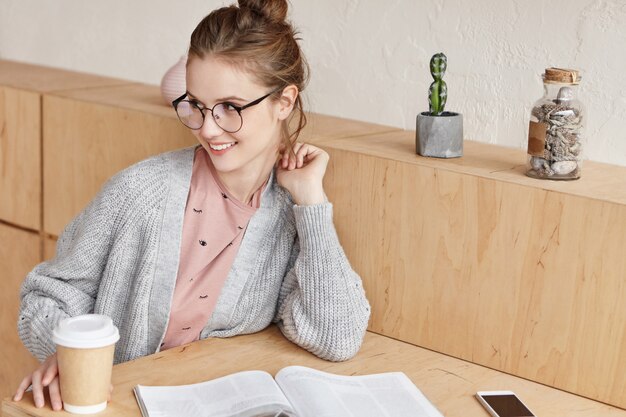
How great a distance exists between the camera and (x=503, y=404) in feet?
5.41

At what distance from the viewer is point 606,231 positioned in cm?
164

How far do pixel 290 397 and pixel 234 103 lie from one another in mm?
524

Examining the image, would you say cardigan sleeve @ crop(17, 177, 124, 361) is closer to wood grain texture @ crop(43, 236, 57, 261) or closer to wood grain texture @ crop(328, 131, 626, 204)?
wood grain texture @ crop(328, 131, 626, 204)

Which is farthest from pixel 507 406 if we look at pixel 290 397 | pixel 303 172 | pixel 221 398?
pixel 303 172

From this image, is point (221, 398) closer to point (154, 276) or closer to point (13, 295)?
point (154, 276)

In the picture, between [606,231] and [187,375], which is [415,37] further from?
[187,375]

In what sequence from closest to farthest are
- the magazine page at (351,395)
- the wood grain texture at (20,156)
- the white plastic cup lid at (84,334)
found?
the white plastic cup lid at (84,334) → the magazine page at (351,395) → the wood grain texture at (20,156)

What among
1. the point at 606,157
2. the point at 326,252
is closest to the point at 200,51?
the point at 326,252

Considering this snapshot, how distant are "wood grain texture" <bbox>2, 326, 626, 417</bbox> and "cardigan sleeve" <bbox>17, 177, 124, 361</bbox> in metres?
0.19

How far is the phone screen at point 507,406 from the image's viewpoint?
1614 millimetres

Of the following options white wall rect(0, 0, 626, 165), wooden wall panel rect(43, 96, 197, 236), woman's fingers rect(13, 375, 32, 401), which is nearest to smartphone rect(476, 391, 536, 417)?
white wall rect(0, 0, 626, 165)

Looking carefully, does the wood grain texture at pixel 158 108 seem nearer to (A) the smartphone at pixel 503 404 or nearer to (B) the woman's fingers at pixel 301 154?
(B) the woman's fingers at pixel 301 154

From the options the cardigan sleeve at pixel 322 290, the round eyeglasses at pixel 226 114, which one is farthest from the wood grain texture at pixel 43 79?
the cardigan sleeve at pixel 322 290

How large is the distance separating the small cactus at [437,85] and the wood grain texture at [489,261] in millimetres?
106
